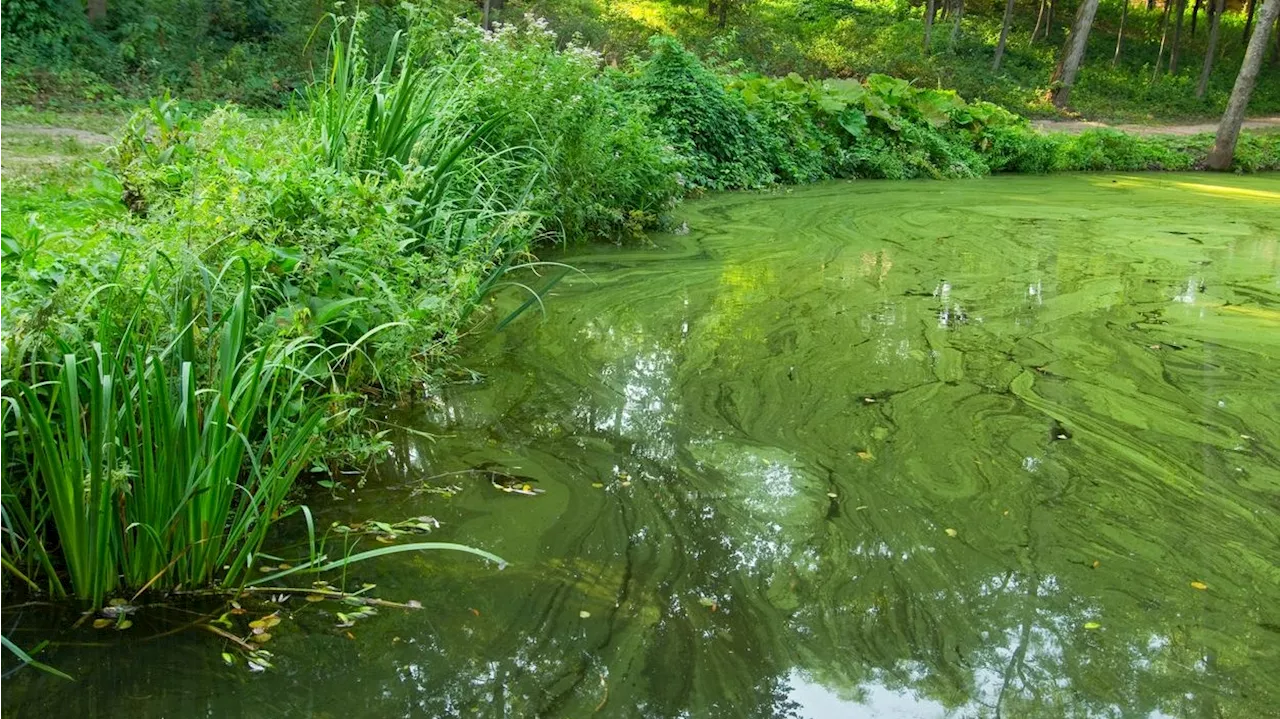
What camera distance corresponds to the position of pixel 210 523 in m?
1.72

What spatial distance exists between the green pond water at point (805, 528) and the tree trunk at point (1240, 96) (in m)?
8.39

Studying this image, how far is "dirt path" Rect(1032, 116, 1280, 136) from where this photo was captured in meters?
14.3

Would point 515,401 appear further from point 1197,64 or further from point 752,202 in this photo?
point 1197,64

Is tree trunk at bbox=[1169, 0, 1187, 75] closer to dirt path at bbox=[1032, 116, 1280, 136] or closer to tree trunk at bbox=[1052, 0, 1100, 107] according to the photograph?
dirt path at bbox=[1032, 116, 1280, 136]

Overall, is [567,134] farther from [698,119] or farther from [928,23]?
[928,23]

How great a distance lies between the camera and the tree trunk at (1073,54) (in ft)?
47.0

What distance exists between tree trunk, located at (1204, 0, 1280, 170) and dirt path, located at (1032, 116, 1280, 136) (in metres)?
2.61

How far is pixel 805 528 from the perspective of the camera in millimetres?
2246

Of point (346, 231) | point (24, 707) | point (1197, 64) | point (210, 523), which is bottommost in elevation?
point (24, 707)

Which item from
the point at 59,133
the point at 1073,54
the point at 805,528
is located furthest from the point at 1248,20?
the point at 805,528

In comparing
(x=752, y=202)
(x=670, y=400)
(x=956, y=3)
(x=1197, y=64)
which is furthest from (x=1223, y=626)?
(x=1197, y=64)

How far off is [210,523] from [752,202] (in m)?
6.05

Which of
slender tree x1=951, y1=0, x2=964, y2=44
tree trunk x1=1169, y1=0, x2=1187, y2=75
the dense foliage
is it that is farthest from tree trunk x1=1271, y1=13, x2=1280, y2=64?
slender tree x1=951, y1=0, x2=964, y2=44

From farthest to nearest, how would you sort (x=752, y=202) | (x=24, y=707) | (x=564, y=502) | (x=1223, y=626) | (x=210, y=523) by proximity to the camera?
(x=752, y=202)
(x=564, y=502)
(x=1223, y=626)
(x=210, y=523)
(x=24, y=707)
